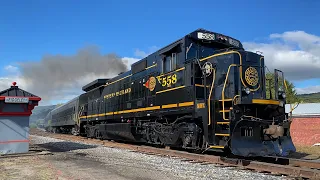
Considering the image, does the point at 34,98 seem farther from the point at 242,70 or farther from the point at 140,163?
the point at 242,70

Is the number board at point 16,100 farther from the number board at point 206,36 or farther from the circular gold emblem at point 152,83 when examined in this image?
the number board at point 206,36

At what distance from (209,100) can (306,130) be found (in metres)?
22.4

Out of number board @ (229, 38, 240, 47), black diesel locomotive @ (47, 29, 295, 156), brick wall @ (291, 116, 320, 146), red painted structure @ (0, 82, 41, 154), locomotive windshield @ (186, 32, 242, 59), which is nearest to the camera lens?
black diesel locomotive @ (47, 29, 295, 156)

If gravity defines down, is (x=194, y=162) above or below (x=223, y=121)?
below

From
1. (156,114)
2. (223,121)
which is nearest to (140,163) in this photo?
(223,121)

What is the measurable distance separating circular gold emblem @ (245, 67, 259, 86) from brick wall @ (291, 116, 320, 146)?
19.6m

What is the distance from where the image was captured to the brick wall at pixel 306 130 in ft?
88.1

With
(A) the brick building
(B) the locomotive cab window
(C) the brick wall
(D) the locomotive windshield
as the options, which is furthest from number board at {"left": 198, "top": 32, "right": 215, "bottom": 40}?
(C) the brick wall

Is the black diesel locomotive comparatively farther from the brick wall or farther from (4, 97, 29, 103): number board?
the brick wall

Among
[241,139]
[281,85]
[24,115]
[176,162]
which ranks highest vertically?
[281,85]

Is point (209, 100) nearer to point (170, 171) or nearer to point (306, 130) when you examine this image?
point (170, 171)

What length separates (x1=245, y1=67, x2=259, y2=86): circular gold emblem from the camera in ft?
32.0

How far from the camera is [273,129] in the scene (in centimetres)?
885

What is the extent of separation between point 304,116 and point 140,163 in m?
24.5
